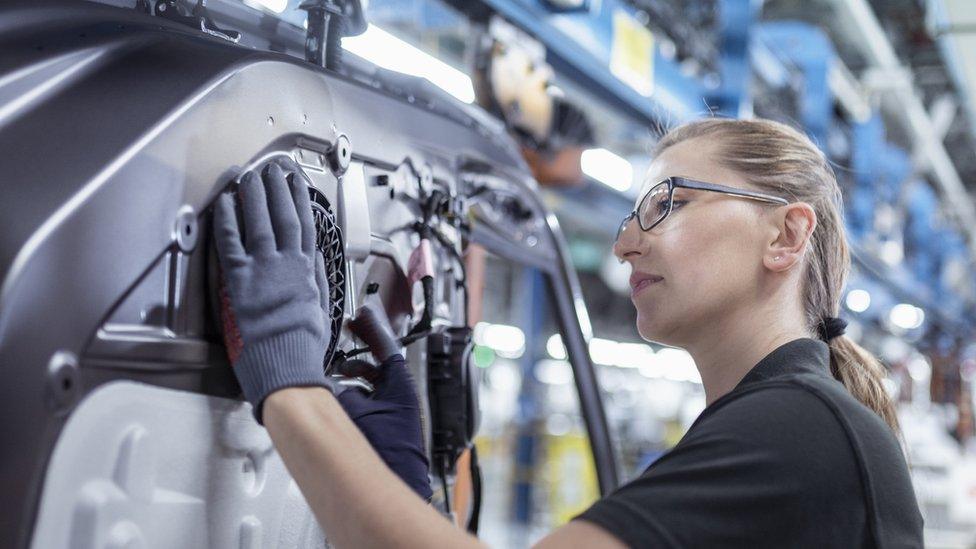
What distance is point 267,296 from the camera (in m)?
1.19

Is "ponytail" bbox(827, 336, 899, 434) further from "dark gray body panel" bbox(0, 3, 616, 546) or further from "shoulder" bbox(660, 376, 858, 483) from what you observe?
Result: "dark gray body panel" bbox(0, 3, 616, 546)

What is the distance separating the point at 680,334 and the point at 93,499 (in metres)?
0.87

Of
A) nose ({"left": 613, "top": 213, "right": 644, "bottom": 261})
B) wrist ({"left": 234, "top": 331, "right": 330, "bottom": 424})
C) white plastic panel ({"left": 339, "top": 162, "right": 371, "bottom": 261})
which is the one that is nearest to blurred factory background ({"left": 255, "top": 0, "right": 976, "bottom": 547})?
white plastic panel ({"left": 339, "top": 162, "right": 371, "bottom": 261})

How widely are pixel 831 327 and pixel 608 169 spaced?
482 cm

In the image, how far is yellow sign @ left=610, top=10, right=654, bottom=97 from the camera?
4.78 metres

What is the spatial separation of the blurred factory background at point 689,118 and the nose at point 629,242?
44 centimetres

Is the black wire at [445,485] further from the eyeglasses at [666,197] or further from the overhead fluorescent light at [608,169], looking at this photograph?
the overhead fluorescent light at [608,169]

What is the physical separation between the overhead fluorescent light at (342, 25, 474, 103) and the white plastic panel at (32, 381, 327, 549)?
78 cm

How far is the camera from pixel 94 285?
106 centimetres

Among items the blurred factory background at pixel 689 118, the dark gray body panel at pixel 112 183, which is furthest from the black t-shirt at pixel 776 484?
the blurred factory background at pixel 689 118

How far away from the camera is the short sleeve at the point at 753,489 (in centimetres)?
114

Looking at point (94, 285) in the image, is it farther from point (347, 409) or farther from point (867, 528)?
point (867, 528)

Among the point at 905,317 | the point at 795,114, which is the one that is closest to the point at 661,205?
the point at 795,114

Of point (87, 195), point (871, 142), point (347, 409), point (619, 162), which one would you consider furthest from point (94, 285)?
point (871, 142)
